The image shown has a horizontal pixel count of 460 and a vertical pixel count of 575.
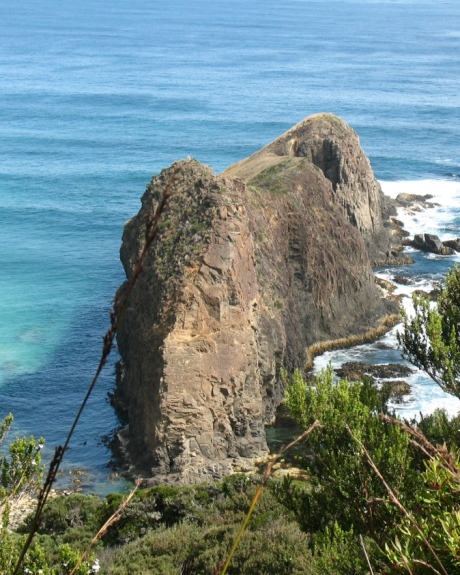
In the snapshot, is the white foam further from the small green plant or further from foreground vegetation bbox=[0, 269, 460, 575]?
the small green plant

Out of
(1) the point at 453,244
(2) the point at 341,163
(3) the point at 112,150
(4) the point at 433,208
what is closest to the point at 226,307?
(2) the point at 341,163

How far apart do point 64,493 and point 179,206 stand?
18040 millimetres

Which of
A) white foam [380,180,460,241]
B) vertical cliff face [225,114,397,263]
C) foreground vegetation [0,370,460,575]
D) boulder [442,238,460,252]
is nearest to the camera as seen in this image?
foreground vegetation [0,370,460,575]

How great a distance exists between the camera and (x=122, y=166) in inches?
4099

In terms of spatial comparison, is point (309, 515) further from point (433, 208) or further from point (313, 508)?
point (433, 208)

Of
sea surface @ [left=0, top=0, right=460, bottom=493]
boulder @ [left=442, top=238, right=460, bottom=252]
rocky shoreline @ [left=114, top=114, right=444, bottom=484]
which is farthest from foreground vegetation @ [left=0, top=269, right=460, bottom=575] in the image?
boulder @ [left=442, top=238, right=460, bottom=252]

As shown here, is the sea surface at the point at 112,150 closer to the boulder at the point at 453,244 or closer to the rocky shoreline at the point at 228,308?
the rocky shoreline at the point at 228,308

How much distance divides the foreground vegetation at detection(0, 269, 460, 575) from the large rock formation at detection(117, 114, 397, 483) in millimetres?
5837

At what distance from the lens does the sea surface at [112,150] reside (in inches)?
2046

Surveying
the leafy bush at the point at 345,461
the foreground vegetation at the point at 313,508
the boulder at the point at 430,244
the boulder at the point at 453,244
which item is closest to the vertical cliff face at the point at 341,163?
the boulder at the point at 430,244

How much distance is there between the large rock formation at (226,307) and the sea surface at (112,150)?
2825 mm

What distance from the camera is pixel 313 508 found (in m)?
21.8

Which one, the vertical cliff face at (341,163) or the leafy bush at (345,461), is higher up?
the vertical cliff face at (341,163)

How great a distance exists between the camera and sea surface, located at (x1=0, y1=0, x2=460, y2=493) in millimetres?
51969
